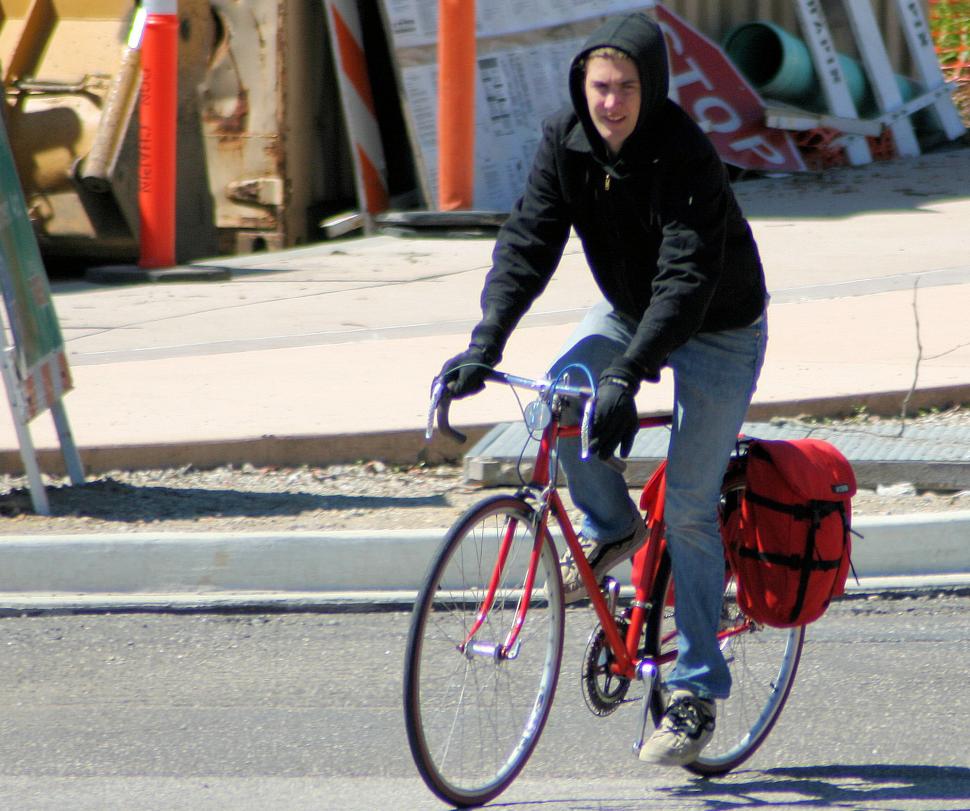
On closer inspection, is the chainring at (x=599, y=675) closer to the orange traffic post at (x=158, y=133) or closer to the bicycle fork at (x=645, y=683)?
the bicycle fork at (x=645, y=683)

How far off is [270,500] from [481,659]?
7.77ft

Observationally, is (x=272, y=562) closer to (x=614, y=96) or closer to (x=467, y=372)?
(x=467, y=372)

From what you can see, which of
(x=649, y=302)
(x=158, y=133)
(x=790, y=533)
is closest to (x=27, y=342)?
(x=649, y=302)

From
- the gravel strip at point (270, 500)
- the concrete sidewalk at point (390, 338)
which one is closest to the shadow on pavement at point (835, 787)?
the concrete sidewalk at point (390, 338)

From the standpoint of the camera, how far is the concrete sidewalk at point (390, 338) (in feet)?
20.2

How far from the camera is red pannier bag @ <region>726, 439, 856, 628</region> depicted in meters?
3.60

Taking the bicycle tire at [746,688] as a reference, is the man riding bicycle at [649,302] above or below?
above

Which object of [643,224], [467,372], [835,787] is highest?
[643,224]

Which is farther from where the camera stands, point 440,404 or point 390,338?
point 390,338

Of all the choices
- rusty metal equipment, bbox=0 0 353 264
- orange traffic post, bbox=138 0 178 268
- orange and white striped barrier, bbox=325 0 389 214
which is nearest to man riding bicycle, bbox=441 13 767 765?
orange traffic post, bbox=138 0 178 268

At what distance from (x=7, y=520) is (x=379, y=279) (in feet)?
13.4

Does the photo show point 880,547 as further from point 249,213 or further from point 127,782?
point 249,213

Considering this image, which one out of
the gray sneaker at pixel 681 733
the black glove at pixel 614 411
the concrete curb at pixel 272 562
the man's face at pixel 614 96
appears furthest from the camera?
the concrete curb at pixel 272 562

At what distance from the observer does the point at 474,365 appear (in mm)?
3404
